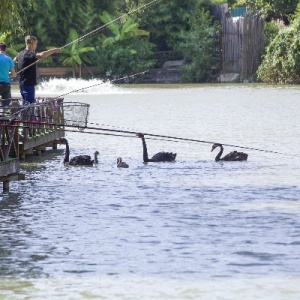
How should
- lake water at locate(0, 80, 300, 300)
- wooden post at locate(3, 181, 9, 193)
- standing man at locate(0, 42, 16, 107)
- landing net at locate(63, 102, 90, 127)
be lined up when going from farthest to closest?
landing net at locate(63, 102, 90, 127), standing man at locate(0, 42, 16, 107), wooden post at locate(3, 181, 9, 193), lake water at locate(0, 80, 300, 300)

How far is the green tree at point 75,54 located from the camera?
55.2 meters

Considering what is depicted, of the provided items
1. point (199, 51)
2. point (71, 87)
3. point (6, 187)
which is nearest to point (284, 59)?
point (199, 51)

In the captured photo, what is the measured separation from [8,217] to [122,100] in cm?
2619

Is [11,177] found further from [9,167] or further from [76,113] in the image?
[76,113]

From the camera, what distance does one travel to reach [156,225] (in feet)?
43.1

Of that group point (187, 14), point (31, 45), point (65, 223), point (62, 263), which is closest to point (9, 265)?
point (62, 263)

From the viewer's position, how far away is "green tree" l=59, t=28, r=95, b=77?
55.2 metres

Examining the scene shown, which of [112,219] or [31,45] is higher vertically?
[31,45]

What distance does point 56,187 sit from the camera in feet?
55.0

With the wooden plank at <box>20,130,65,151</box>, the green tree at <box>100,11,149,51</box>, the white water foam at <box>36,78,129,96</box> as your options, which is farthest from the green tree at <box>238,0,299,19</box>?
the wooden plank at <box>20,130,65,151</box>

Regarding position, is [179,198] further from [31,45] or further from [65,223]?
[31,45]

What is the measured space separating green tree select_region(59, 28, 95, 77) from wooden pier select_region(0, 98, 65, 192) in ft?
107

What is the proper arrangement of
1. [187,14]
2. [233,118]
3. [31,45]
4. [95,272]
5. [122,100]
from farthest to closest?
1. [187,14]
2. [122,100]
3. [233,118]
4. [31,45]
5. [95,272]

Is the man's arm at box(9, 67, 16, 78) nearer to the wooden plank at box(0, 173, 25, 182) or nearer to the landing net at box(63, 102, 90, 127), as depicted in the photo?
the landing net at box(63, 102, 90, 127)
